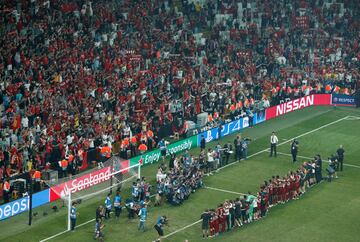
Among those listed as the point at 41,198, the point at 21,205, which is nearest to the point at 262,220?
the point at 41,198

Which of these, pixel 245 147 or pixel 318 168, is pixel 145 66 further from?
pixel 318 168

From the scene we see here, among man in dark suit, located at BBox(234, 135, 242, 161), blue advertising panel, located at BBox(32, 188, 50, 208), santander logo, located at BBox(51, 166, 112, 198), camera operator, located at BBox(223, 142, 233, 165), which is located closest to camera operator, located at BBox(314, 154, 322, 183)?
man in dark suit, located at BBox(234, 135, 242, 161)

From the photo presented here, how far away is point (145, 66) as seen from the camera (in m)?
64.4

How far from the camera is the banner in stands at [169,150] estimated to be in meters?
53.4

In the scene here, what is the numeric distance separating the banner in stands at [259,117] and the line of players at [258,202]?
42.4ft

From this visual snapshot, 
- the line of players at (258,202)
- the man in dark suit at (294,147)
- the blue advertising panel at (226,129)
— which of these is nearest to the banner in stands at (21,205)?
the line of players at (258,202)

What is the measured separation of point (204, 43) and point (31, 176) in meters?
28.0

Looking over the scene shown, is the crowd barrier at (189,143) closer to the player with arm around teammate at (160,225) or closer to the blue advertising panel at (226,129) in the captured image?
the blue advertising panel at (226,129)

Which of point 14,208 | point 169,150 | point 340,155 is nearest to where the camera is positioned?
point 14,208

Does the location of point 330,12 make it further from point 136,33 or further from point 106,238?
point 106,238

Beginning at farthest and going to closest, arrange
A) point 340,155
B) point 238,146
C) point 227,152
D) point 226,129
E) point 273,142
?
point 226,129, point 273,142, point 238,146, point 227,152, point 340,155

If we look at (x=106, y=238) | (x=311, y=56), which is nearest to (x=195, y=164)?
(x=106, y=238)

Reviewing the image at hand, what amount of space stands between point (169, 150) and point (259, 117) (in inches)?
431

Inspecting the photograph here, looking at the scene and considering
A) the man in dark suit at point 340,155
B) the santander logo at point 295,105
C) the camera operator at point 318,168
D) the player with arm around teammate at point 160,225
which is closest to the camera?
the player with arm around teammate at point 160,225
